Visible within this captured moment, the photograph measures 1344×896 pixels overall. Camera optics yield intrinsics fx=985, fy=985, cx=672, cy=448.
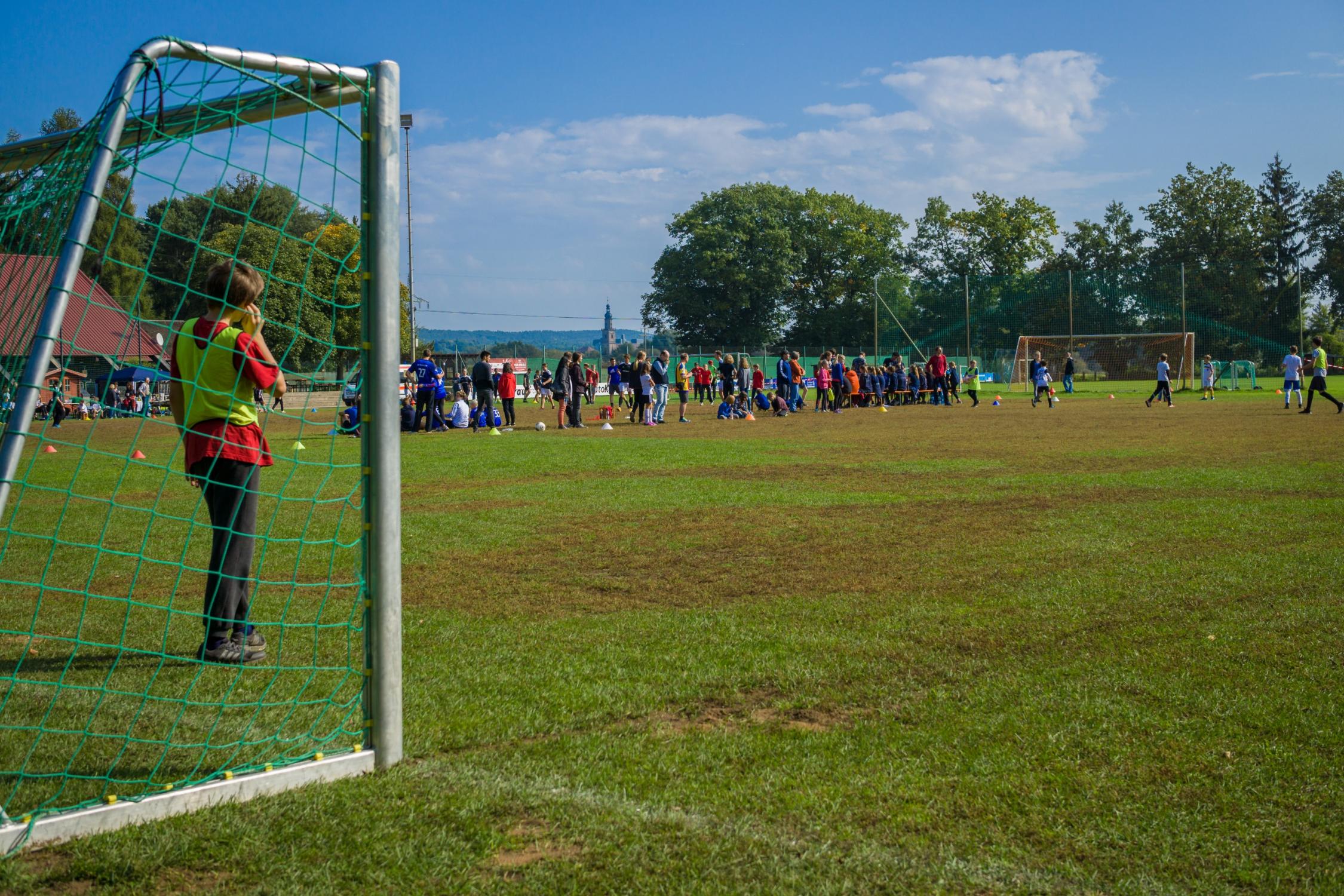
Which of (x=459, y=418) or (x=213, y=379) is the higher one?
(x=213, y=379)

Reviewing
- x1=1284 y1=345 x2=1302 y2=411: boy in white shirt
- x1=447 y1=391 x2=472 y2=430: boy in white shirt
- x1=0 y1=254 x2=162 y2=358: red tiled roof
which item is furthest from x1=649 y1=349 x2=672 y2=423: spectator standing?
x1=0 y1=254 x2=162 y2=358: red tiled roof

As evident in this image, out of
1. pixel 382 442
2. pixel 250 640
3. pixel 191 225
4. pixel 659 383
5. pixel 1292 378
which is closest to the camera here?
pixel 382 442

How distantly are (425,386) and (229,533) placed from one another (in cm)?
1979

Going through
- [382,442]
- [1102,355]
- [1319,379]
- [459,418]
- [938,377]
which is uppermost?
[1102,355]

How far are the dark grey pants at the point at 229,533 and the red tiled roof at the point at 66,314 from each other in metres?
0.70

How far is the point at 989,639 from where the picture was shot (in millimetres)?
5070

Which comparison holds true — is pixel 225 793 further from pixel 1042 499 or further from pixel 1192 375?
pixel 1192 375

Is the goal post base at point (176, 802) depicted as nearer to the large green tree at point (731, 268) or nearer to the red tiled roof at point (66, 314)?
the red tiled roof at point (66, 314)

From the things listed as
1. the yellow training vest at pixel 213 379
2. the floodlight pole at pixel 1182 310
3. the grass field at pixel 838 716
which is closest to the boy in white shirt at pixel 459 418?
the grass field at pixel 838 716

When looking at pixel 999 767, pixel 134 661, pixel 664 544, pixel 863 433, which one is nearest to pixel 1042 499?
pixel 664 544

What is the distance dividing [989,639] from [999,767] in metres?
1.72

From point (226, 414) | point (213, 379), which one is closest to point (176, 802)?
point (226, 414)

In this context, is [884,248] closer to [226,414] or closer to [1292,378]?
[1292,378]

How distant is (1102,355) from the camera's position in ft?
154
